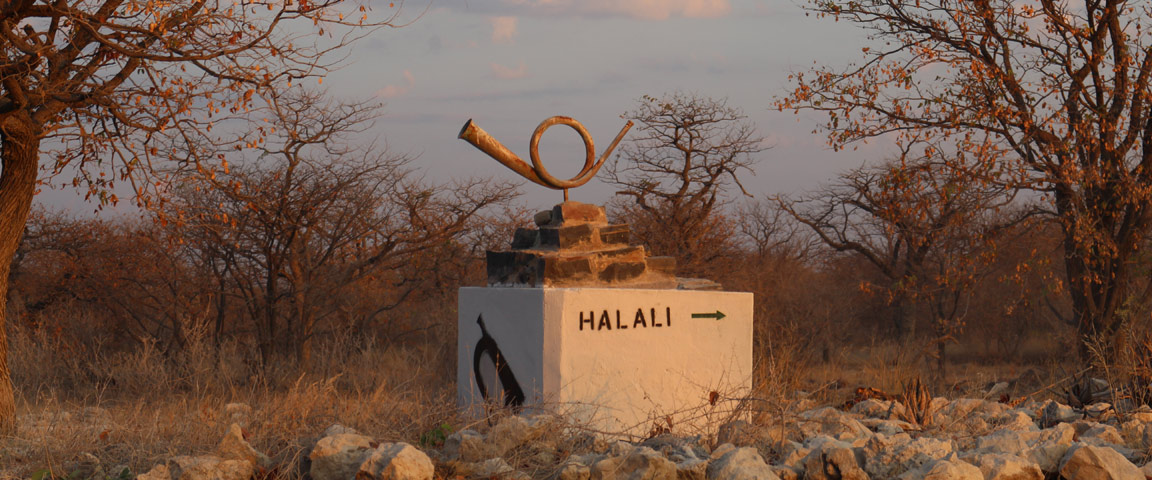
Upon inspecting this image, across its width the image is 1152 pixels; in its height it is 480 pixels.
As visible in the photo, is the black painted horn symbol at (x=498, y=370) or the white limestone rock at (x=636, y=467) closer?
the white limestone rock at (x=636, y=467)

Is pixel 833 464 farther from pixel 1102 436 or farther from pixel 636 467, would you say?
pixel 1102 436

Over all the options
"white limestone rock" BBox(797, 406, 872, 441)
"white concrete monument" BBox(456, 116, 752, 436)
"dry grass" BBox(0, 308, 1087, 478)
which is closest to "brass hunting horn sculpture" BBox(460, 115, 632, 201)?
"white concrete monument" BBox(456, 116, 752, 436)

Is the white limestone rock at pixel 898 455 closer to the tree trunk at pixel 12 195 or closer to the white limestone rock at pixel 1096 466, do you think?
the white limestone rock at pixel 1096 466

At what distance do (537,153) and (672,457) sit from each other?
2.80 meters

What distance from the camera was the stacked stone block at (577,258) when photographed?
642cm

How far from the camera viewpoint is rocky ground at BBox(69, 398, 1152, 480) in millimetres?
4211

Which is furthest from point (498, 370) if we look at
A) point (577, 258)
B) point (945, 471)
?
point (945, 471)

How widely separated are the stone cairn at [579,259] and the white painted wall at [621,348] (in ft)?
0.70

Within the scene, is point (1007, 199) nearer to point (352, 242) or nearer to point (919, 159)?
point (919, 159)

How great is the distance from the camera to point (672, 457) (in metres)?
4.57

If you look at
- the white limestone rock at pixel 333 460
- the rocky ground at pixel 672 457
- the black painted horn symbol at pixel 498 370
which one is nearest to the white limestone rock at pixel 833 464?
the rocky ground at pixel 672 457

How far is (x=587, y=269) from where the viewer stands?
256 inches

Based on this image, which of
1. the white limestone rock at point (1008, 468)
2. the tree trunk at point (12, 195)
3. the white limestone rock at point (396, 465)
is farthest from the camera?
the tree trunk at point (12, 195)

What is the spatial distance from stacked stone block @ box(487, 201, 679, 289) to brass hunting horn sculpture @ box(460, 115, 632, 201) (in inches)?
7.2
